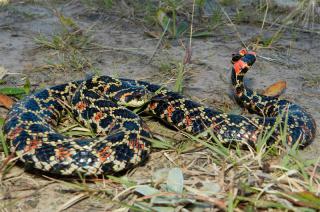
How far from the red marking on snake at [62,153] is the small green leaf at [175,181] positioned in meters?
0.98

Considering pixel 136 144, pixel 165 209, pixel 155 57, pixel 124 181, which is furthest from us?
pixel 155 57

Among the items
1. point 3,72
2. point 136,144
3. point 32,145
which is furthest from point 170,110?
point 3,72

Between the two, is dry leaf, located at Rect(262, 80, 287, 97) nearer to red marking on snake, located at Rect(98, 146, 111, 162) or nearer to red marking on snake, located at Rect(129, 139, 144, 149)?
red marking on snake, located at Rect(129, 139, 144, 149)

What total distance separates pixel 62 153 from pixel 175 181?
1.11 m

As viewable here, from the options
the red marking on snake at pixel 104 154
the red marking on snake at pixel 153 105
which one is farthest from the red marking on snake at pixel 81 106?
the red marking on snake at pixel 104 154

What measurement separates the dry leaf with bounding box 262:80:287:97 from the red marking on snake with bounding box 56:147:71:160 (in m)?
3.16

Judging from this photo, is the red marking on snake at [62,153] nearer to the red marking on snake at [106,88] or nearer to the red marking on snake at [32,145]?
the red marking on snake at [32,145]

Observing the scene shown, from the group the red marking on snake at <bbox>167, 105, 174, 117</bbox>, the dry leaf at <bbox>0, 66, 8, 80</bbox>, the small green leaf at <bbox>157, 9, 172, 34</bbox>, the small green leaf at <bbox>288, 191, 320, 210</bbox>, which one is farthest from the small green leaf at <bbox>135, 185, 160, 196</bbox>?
the small green leaf at <bbox>157, 9, 172, 34</bbox>

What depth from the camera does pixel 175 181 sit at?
450cm

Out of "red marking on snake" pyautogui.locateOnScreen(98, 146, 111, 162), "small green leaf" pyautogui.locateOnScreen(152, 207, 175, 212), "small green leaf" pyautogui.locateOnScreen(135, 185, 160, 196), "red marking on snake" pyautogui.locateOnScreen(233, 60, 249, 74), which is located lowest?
"small green leaf" pyautogui.locateOnScreen(152, 207, 175, 212)

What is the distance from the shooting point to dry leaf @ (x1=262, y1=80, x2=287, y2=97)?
6.98 m

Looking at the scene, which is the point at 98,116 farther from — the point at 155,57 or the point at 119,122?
the point at 155,57

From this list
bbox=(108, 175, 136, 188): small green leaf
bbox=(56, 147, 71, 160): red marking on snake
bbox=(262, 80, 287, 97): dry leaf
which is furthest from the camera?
bbox=(262, 80, 287, 97): dry leaf

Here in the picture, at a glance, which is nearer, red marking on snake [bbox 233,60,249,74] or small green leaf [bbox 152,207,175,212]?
small green leaf [bbox 152,207,175,212]
